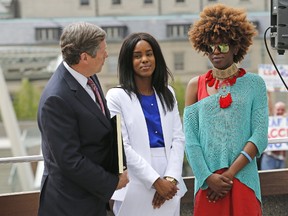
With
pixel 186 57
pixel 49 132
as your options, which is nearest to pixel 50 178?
pixel 49 132

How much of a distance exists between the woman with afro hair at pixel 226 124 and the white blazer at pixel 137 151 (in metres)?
0.15

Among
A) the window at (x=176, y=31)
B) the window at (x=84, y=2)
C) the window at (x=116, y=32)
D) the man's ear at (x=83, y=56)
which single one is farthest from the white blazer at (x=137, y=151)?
the window at (x=84, y=2)

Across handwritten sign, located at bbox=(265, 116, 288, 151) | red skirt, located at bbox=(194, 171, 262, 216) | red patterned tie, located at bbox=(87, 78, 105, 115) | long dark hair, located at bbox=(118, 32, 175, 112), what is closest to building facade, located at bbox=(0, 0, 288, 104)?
handwritten sign, located at bbox=(265, 116, 288, 151)

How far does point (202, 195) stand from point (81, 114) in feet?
3.08

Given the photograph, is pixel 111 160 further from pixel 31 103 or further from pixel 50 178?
pixel 31 103

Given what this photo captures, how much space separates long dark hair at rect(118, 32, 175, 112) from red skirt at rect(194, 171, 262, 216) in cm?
51

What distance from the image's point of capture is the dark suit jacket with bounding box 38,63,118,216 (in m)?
2.89

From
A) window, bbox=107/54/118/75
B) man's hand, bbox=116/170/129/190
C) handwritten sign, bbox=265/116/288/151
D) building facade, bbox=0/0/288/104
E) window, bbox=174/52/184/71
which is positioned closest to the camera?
man's hand, bbox=116/170/129/190

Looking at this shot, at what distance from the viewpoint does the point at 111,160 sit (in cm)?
305

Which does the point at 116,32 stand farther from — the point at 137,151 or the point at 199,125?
the point at 137,151

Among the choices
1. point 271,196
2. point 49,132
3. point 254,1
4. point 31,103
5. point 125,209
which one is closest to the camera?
point 49,132

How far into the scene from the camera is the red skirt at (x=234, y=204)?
3.49 m

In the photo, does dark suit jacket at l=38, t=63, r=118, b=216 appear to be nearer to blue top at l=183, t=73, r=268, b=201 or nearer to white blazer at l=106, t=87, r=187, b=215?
white blazer at l=106, t=87, r=187, b=215

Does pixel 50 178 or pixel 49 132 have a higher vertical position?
pixel 49 132
